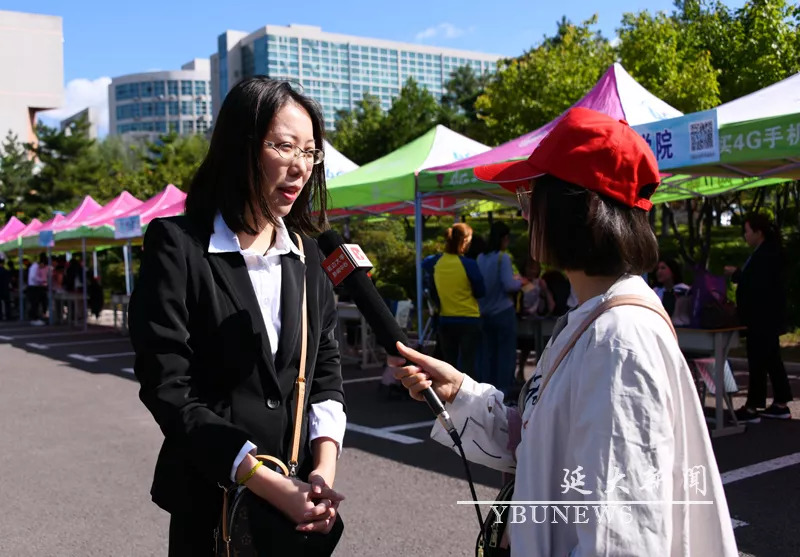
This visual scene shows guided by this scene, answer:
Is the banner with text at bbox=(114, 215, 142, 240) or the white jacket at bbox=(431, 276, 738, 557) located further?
the banner with text at bbox=(114, 215, 142, 240)

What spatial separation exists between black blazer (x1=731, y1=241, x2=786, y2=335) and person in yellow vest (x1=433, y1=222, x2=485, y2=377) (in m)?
2.44

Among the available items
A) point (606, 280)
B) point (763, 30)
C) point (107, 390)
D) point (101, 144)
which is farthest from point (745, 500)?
point (101, 144)

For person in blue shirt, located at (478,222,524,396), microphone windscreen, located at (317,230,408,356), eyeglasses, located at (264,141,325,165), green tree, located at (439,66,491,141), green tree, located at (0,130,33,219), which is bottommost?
person in blue shirt, located at (478,222,524,396)

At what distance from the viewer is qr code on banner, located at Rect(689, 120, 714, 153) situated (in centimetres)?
665

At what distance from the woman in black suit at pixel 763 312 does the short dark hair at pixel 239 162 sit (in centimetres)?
632

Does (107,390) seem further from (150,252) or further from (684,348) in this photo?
(150,252)

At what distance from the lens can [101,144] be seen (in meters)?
67.1

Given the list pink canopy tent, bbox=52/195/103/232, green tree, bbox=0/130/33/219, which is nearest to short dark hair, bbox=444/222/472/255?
pink canopy tent, bbox=52/195/103/232

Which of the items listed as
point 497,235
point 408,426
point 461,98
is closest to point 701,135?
point 497,235

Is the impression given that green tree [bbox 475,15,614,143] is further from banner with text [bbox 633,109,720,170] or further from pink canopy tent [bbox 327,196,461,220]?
banner with text [bbox 633,109,720,170]

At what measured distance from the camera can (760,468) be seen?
5.79 m

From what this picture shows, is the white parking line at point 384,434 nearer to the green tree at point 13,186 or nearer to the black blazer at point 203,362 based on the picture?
the black blazer at point 203,362

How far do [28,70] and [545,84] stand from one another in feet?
219

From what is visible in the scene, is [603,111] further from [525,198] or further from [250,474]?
[250,474]
